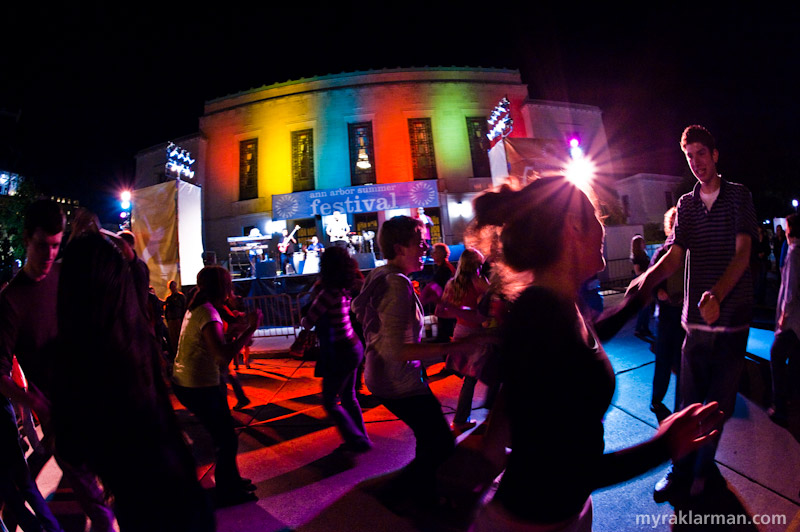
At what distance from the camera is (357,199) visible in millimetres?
17641

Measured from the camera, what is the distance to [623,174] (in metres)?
23.5

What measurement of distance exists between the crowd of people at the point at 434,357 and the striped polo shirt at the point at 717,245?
0.04 ft

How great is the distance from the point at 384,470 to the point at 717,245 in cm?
319

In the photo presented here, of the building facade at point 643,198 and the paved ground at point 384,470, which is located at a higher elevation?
the building facade at point 643,198

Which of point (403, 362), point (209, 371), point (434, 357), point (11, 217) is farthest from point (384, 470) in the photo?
point (11, 217)

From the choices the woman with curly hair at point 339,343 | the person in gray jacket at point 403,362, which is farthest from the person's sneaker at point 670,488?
the woman with curly hair at point 339,343

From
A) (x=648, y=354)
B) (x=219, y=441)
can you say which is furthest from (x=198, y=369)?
(x=648, y=354)

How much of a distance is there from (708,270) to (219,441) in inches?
150

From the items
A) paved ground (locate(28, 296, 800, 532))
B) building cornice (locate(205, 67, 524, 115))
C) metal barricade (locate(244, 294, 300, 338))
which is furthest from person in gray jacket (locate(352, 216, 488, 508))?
building cornice (locate(205, 67, 524, 115))

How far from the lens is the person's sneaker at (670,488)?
8.77 ft

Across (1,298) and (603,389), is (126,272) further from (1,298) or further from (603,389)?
(603,389)

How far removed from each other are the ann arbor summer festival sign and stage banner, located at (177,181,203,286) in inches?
212

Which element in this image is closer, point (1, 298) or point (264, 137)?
point (1, 298)

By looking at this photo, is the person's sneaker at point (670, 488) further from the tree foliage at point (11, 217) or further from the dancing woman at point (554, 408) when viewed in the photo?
the tree foliage at point (11, 217)
